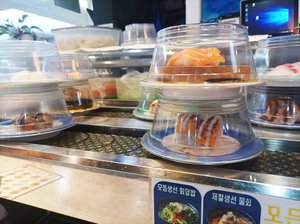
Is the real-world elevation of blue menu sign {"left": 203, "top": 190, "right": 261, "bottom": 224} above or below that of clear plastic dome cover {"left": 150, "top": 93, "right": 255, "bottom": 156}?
below

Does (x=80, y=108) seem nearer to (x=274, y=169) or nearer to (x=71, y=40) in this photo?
(x=71, y=40)

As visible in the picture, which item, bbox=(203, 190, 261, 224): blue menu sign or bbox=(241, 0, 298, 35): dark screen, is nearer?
bbox=(203, 190, 261, 224): blue menu sign

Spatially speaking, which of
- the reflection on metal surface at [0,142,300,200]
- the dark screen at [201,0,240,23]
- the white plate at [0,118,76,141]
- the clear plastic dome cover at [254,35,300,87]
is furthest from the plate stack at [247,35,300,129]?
the dark screen at [201,0,240,23]

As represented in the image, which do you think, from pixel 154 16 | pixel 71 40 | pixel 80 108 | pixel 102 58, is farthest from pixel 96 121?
pixel 154 16

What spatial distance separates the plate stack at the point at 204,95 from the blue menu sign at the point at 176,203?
0.07 metres

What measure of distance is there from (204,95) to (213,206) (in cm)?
25

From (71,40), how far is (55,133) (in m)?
0.76

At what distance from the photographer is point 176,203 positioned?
0.55 meters

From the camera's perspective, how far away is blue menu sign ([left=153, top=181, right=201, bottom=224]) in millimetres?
532

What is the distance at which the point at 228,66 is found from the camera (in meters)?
0.58

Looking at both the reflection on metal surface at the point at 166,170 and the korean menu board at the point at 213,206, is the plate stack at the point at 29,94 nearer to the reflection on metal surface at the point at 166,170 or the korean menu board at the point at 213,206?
the reflection on metal surface at the point at 166,170

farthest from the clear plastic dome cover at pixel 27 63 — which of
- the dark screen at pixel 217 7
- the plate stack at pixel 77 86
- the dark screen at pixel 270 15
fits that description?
the dark screen at pixel 217 7

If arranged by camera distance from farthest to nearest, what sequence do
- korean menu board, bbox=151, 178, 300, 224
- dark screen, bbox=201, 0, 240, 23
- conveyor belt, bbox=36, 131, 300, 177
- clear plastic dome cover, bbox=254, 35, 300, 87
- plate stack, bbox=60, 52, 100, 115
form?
dark screen, bbox=201, 0, 240, 23 < plate stack, bbox=60, 52, 100, 115 < clear plastic dome cover, bbox=254, 35, 300, 87 < conveyor belt, bbox=36, 131, 300, 177 < korean menu board, bbox=151, 178, 300, 224

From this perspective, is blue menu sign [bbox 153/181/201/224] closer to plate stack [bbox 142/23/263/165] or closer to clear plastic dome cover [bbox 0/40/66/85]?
plate stack [bbox 142/23/263/165]
